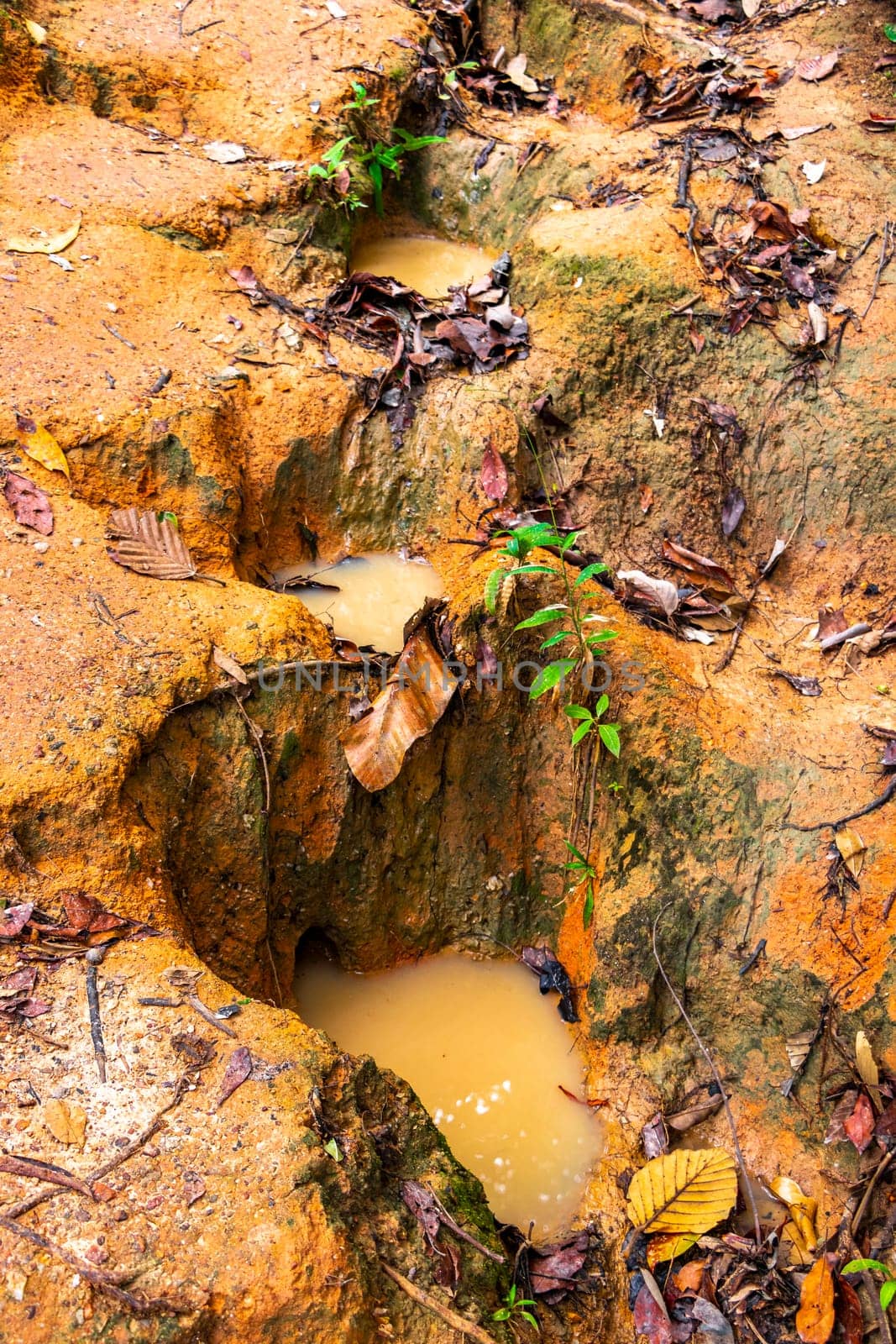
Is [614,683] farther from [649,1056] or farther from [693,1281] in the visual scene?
[693,1281]

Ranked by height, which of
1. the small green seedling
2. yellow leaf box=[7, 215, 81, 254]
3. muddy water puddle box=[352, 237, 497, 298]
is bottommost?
the small green seedling

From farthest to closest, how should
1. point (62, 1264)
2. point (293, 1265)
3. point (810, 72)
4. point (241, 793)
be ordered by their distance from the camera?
point (810, 72) → point (241, 793) → point (293, 1265) → point (62, 1264)

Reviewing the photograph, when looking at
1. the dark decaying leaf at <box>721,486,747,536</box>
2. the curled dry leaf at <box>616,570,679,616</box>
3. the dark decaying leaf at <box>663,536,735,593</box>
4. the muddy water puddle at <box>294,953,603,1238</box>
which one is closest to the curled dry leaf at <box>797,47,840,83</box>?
the dark decaying leaf at <box>721,486,747,536</box>

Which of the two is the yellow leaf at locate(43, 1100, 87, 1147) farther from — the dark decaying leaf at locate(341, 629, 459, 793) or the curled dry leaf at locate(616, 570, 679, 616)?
the curled dry leaf at locate(616, 570, 679, 616)

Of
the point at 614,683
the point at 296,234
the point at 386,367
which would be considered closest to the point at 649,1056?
the point at 614,683

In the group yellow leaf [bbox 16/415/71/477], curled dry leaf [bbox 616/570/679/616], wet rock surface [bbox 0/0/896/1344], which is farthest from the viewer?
curled dry leaf [bbox 616/570/679/616]

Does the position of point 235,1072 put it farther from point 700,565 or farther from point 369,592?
point 700,565

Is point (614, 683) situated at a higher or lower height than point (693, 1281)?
higher

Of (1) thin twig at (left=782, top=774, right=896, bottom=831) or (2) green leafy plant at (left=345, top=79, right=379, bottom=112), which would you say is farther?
(2) green leafy plant at (left=345, top=79, right=379, bottom=112)

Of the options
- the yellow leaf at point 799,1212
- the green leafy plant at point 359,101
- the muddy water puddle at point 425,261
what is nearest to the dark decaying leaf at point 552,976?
the yellow leaf at point 799,1212
